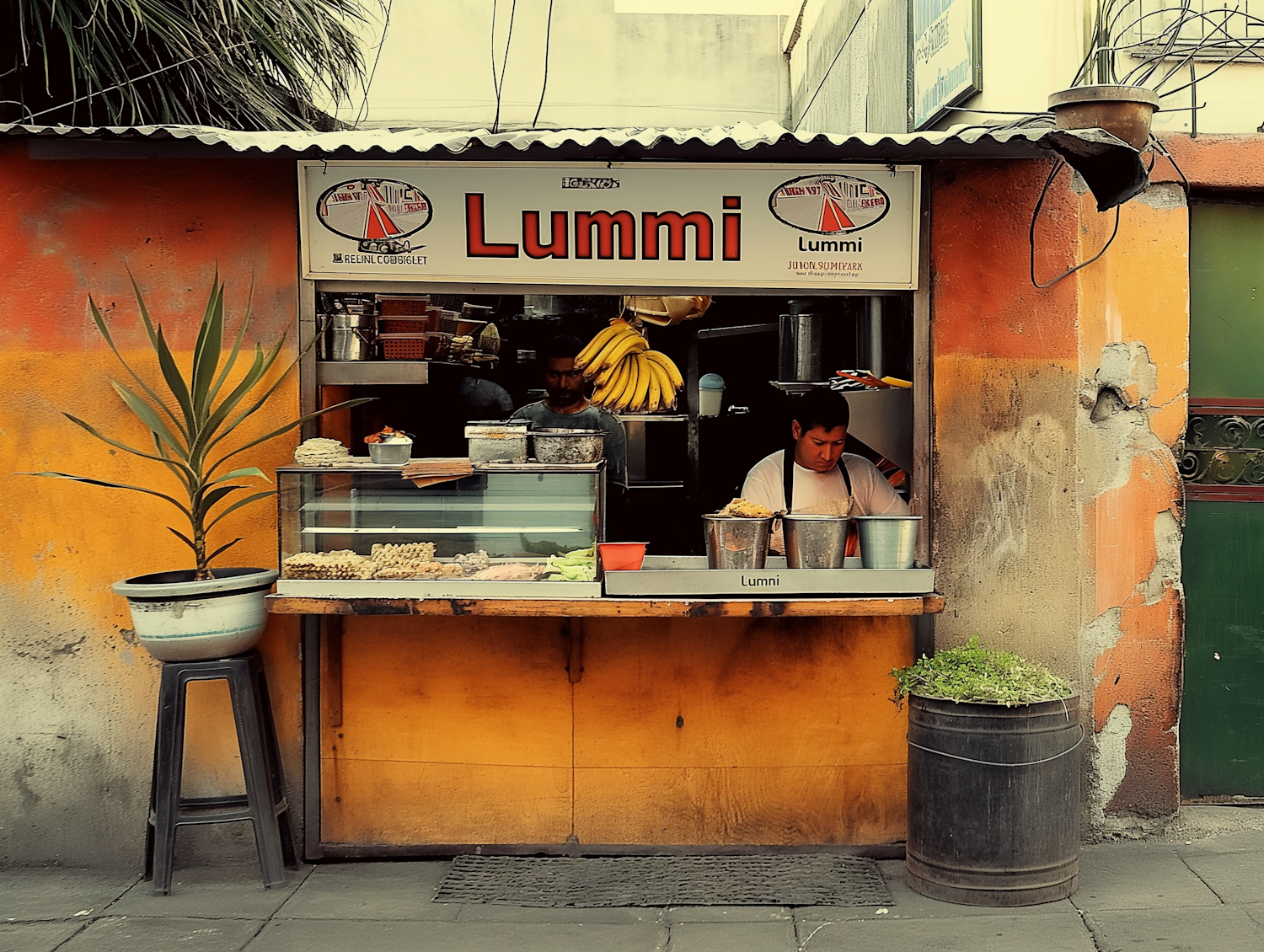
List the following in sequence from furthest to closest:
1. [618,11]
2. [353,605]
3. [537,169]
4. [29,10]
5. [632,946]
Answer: [618,11], [29,10], [537,169], [353,605], [632,946]

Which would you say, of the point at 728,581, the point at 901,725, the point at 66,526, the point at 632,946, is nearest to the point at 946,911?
the point at 901,725

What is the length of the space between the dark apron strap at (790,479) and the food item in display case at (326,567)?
2.15 m

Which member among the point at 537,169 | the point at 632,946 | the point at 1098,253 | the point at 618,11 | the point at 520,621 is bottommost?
the point at 632,946

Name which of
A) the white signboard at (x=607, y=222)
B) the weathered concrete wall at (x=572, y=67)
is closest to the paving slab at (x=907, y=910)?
the white signboard at (x=607, y=222)

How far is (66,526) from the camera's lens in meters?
4.84

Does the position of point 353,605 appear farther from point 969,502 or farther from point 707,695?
point 969,502

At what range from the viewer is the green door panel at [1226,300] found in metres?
5.15

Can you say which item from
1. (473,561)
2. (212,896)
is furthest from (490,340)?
(212,896)

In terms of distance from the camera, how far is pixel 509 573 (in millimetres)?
4594

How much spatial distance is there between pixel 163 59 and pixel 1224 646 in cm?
628

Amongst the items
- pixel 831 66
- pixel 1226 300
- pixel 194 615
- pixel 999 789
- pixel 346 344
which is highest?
pixel 831 66

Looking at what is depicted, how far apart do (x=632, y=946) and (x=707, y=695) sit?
118 centimetres

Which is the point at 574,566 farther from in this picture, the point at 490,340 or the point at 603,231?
the point at 490,340

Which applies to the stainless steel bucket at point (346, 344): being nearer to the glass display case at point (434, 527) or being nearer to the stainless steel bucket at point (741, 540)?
the glass display case at point (434, 527)
